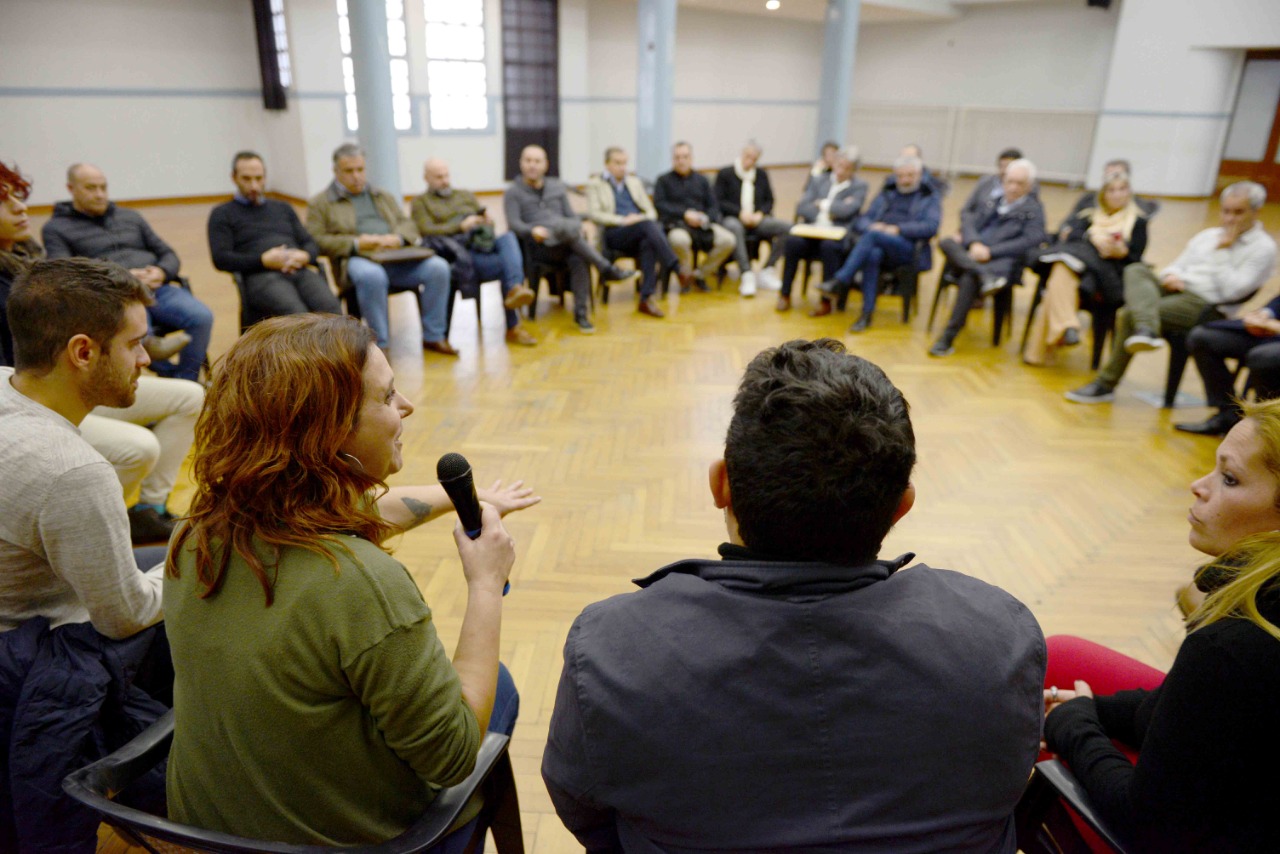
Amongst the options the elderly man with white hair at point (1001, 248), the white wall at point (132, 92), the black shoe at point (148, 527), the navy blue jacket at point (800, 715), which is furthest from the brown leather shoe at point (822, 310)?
the white wall at point (132, 92)

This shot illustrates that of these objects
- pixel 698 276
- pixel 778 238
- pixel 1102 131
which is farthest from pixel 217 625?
pixel 1102 131

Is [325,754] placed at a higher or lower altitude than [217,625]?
lower

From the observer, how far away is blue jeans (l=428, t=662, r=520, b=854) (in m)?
1.27

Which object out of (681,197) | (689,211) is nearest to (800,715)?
(689,211)

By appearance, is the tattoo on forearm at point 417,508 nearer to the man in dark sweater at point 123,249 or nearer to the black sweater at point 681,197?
the man in dark sweater at point 123,249

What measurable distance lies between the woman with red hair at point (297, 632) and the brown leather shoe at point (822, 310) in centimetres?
561

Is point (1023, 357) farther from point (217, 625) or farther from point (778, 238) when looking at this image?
point (217, 625)

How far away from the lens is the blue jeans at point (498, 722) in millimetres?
1268

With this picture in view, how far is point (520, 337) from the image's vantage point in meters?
5.54

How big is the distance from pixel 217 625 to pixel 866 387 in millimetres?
870

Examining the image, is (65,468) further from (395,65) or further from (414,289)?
(395,65)

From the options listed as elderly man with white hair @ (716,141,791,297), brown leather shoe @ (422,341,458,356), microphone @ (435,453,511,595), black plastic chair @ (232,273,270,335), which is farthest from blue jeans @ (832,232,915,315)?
microphone @ (435,453,511,595)

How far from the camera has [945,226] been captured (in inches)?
407

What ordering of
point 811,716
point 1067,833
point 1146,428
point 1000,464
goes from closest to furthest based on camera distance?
point 811,716 → point 1067,833 → point 1000,464 → point 1146,428
